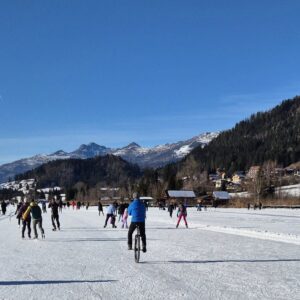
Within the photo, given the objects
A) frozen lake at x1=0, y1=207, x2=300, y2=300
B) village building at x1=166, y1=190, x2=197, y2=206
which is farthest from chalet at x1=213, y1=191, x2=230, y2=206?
frozen lake at x1=0, y1=207, x2=300, y2=300

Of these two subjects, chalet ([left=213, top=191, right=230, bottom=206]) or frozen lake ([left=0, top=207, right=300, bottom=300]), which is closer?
frozen lake ([left=0, top=207, right=300, bottom=300])

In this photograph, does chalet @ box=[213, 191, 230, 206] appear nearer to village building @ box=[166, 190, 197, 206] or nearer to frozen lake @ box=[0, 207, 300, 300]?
village building @ box=[166, 190, 197, 206]

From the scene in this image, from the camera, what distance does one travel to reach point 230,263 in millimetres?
12617

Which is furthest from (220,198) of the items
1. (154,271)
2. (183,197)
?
(154,271)

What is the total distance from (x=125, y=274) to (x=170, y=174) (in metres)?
143

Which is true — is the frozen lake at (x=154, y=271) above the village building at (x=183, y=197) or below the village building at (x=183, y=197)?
below

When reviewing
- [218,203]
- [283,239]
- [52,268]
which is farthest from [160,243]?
[218,203]

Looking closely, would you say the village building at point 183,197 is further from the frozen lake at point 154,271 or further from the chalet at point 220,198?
the frozen lake at point 154,271

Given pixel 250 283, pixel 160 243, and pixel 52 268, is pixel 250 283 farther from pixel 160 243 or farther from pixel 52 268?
pixel 160 243

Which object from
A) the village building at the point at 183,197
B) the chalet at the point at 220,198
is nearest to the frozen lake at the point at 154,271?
the chalet at the point at 220,198

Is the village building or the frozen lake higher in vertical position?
the village building

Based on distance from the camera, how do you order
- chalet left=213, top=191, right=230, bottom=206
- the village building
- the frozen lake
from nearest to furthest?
the frozen lake, chalet left=213, top=191, right=230, bottom=206, the village building

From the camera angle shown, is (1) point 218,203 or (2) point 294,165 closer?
(1) point 218,203

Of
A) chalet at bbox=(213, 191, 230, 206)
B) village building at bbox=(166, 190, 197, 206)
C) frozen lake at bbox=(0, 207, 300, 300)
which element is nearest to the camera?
frozen lake at bbox=(0, 207, 300, 300)
